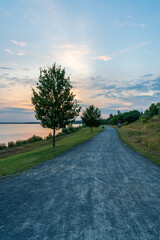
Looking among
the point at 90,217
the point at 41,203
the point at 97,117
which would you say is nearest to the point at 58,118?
the point at 41,203

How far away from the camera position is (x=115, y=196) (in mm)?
4113

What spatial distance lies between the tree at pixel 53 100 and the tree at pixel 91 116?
1582 centimetres

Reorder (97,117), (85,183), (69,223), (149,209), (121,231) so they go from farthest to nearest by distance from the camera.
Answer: (97,117)
(85,183)
(149,209)
(69,223)
(121,231)

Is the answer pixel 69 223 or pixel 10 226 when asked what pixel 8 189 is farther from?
pixel 69 223

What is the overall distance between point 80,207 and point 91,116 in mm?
26608

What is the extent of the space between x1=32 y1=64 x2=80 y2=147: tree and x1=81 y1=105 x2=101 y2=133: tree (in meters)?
15.8

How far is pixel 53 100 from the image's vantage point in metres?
13.4

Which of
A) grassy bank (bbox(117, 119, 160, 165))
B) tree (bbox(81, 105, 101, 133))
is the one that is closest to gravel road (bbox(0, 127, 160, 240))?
grassy bank (bbox(117, 119, 160, 165))

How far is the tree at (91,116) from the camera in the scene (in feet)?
97.6

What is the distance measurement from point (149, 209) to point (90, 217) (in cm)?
179

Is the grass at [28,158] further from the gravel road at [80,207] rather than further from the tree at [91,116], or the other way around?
the tree at [91,116]

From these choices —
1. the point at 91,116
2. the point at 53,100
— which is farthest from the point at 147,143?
the point at 91,116

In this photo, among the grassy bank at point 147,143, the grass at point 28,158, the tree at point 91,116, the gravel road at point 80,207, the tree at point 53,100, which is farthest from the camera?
the tree at point 91,116

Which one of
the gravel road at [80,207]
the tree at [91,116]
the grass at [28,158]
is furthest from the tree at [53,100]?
the tree at [91,116]
